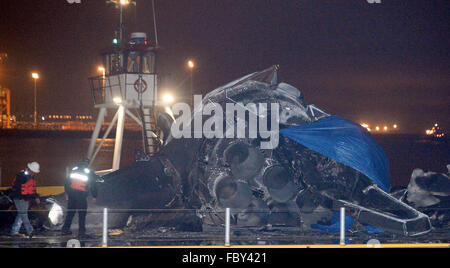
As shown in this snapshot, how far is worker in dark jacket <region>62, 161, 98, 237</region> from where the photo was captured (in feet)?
38.1

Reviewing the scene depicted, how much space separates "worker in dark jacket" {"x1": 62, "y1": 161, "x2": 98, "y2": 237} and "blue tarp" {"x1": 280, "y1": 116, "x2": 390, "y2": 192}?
5.64 metres

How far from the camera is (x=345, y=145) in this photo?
42.2 feet

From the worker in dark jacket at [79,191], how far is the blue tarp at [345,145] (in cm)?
564

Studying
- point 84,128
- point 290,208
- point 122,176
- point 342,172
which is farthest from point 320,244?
point 84,128

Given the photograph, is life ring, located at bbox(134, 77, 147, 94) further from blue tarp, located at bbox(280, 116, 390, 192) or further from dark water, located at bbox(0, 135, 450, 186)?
dark water, located at bbox(0, 135, 450, 186)

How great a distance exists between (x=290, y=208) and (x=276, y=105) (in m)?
3.28

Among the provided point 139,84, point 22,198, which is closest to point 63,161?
point 139,84

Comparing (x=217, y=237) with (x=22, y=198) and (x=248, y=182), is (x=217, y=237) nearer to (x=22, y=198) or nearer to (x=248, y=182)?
(x=248, y=182)

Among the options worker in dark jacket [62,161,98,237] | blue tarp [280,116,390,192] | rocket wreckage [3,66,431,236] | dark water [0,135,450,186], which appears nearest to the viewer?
worker in dark jacket [62,161,98,237]

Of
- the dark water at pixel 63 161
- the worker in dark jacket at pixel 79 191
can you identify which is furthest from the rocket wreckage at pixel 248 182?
the dark water at pixel 63 161

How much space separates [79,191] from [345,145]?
7507mm

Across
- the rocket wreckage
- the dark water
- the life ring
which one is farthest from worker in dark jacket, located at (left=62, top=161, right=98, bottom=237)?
the dark water

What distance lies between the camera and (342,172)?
13.3 metres

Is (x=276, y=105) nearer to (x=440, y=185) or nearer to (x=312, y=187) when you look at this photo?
(x=312, y=187)
